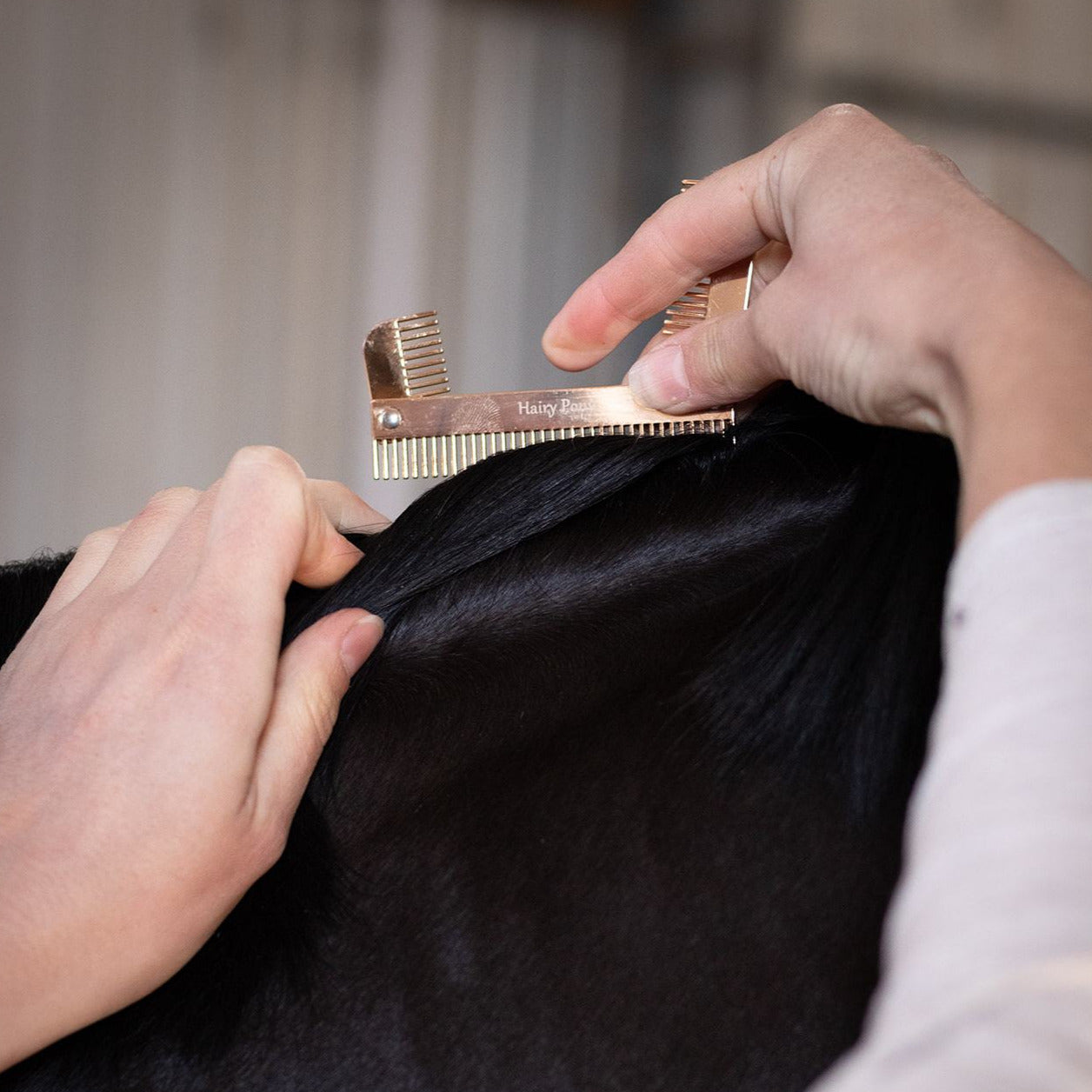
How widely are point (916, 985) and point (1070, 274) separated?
255 millimetres

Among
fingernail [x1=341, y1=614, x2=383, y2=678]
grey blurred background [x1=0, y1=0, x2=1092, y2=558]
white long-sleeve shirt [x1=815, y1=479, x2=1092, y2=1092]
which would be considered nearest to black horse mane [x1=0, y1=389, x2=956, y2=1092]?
fingernail [x1=341, y1=614, x2=383, y2=678]

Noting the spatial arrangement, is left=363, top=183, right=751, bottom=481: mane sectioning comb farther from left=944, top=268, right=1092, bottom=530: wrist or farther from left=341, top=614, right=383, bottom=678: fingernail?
left=944, top=268, right=1092, bottom=530: wrist

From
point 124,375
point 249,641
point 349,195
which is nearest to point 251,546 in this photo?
point 249,641

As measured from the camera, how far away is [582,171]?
3.04 m

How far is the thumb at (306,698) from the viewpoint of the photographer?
50 centimetres

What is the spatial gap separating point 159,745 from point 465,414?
218mm

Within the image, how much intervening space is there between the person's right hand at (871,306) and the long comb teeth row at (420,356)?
0.08 metres

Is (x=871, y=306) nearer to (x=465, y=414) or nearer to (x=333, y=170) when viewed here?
(x=465, y=414)

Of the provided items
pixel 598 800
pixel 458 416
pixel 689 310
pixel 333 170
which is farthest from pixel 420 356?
pixel 333 170

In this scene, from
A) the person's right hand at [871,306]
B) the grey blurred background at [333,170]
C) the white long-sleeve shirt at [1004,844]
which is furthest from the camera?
the grey blurred background at [333,170]

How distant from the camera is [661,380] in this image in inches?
23.0

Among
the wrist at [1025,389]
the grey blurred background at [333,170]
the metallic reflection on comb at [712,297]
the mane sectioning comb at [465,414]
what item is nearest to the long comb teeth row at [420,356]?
the mane sectioning comb at [465,414]

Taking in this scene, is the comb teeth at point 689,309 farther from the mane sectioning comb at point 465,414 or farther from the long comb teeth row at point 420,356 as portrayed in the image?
the long comb teeth row at point 420,356

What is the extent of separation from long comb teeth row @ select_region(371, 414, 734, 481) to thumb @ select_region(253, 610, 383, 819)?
0.28 feet
